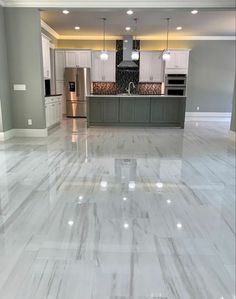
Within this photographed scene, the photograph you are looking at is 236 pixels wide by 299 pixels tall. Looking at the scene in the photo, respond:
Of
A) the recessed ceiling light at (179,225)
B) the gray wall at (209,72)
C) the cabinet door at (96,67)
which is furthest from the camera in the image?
the cabinet door at (96,67)

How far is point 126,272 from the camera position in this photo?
1.79 m

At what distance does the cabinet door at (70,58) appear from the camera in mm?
10109

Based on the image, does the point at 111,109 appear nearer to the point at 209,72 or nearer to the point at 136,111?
the point at 136,111

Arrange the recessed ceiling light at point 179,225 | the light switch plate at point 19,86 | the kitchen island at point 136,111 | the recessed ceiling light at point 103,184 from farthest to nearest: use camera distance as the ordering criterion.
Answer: the kitchen island at point 136,111
the light switch plate at point 19,86
the recessed ceiling light at point 103,184
the recessed ceiling light at point 179,225

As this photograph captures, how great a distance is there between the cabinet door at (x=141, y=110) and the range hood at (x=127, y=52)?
2761 mm

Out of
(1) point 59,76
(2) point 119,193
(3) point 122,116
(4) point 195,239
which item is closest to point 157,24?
(3) point 122,116

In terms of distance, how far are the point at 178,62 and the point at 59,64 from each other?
4491 millimetres

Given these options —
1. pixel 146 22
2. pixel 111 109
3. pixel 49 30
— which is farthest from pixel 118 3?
pixel 49 30

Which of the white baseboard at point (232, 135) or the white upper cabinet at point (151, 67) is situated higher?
the white upper cabinet at point (151, 67)

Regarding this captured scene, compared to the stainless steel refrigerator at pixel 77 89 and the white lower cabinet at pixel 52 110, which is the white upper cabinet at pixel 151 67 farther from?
the white lower cabinet at pixel 52 110

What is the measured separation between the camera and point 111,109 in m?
8.06

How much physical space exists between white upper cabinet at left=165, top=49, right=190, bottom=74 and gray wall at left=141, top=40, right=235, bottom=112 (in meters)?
0.38

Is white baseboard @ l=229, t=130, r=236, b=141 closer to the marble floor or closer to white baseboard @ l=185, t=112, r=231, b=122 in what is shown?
the marble floor

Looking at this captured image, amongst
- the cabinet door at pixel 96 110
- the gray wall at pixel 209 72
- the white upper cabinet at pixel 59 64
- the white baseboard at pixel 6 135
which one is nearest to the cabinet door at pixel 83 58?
the white upper cabinet at pixel 59 64
